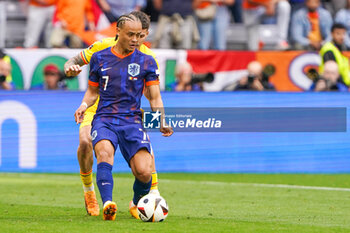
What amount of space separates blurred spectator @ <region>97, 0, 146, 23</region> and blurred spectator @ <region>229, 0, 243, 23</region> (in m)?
2.28

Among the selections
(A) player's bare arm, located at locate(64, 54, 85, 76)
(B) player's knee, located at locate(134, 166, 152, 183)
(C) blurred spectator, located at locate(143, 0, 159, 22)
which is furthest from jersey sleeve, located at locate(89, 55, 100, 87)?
(C) blurred spectator, located at locate(143, 0, 159, 22)

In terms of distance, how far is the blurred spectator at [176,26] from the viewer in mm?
18938

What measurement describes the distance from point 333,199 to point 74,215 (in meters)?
3.81

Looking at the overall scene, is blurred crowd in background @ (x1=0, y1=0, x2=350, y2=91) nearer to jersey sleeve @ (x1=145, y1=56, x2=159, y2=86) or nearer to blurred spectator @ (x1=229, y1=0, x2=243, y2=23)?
blurred spectator @ (x1=229, y1=0, x2=243, y2=23)

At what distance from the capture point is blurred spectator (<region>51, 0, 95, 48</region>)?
18328 mm

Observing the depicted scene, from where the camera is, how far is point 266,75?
1792cm

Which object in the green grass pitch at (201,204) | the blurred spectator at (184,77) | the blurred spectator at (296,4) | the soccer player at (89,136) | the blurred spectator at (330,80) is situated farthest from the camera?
the blurred spectator at (296,4)

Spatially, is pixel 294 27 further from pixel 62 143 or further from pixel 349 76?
pixel 62 143

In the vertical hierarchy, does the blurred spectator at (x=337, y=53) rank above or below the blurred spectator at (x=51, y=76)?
above

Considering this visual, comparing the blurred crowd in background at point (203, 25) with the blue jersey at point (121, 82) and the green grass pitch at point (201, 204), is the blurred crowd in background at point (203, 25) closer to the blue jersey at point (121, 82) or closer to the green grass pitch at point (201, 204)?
the green grass pitch at point (201, 204)

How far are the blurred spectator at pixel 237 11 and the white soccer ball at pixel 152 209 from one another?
39.9ft

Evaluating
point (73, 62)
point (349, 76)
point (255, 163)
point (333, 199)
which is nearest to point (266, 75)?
point (349, 76)

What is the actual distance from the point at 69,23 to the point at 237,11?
441cm

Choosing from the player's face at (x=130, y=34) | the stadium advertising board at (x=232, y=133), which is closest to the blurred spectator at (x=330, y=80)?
the stadium advertising board at (x=232, y=133)
